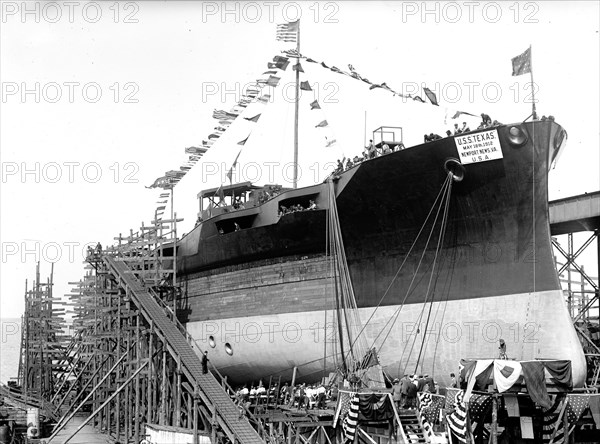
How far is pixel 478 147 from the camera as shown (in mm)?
20703

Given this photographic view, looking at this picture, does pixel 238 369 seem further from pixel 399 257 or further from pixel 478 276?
pixel 478 276

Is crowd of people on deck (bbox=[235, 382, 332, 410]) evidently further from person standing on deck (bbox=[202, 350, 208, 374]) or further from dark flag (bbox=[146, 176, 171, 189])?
dark flag (bbox=[146, 176, 171, 189])

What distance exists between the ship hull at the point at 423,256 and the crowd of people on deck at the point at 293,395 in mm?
762

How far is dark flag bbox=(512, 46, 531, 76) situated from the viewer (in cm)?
2036

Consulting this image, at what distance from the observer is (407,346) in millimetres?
21766

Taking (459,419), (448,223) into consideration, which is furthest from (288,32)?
(459,419)

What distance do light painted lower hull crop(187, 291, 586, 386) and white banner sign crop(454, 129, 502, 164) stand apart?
372 cm

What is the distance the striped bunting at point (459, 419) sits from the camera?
16.4 meters

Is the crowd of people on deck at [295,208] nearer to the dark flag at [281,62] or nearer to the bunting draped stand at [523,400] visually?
the dark flag at [281,62]

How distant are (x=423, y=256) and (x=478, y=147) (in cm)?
345

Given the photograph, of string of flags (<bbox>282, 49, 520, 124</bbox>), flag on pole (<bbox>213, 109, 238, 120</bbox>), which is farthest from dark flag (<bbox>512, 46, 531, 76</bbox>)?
flag on pole (<bbox>213, 109, 238, 120</bbox>)

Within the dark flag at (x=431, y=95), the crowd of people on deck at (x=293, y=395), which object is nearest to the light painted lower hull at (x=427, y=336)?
the crowd of people on deck at (x=293, y=395)

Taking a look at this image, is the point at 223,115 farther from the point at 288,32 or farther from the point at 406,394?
the point at 406,394

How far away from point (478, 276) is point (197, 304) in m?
12.6
